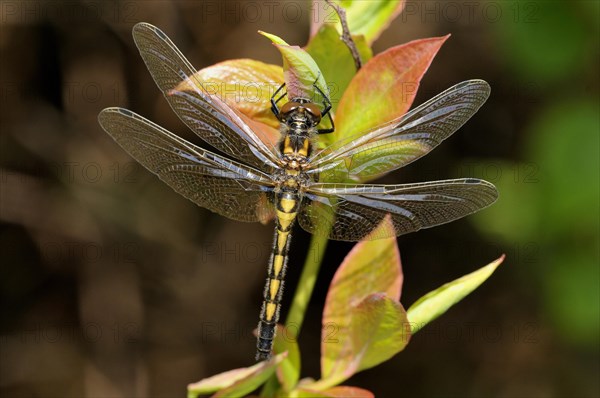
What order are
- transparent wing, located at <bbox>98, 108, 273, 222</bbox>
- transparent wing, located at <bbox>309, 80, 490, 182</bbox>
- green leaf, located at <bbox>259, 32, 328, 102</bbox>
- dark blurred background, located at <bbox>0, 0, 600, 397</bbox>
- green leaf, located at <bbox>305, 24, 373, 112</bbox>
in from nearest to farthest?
green leaf, located at <bbox>259, 32, 328, 102</bbox> → green leaf, located at <bbox>305, 24, 373, 112</bbox> → transparent wing, located at <bbox>309, 80, 490, 182</bbox> → transparent wing, located at <bbox>98, 108, 273, 222</bbox> → dark blurred background, located at <bbox>0, 0, 600, 397</bbox>

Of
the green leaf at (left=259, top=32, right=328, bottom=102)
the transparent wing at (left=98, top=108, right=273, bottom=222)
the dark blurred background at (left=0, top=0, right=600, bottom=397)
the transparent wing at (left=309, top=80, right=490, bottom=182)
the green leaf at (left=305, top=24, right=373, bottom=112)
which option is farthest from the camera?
the dark blurred background at (left=0, top=0, right=600, bottom=397)

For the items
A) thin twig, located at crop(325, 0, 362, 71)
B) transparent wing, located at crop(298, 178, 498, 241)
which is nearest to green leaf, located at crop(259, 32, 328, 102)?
thin twig, located at crop(325, 0, 362, 71)

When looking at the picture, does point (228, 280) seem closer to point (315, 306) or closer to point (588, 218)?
point (315, 306)

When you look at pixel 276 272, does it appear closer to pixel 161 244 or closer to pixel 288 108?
pixel 288 108

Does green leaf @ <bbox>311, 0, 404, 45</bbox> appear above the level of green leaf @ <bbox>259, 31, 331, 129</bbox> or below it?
above

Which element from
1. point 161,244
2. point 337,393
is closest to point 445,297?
point 337,393

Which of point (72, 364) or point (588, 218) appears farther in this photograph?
point (72, 364)

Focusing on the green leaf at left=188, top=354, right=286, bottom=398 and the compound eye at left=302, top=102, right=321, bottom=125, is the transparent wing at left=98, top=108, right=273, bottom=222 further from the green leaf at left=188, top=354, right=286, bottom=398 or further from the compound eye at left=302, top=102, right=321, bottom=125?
the green leaf at left=188, top=354, right=286, bottom=398

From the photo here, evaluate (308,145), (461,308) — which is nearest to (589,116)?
(461,308)
